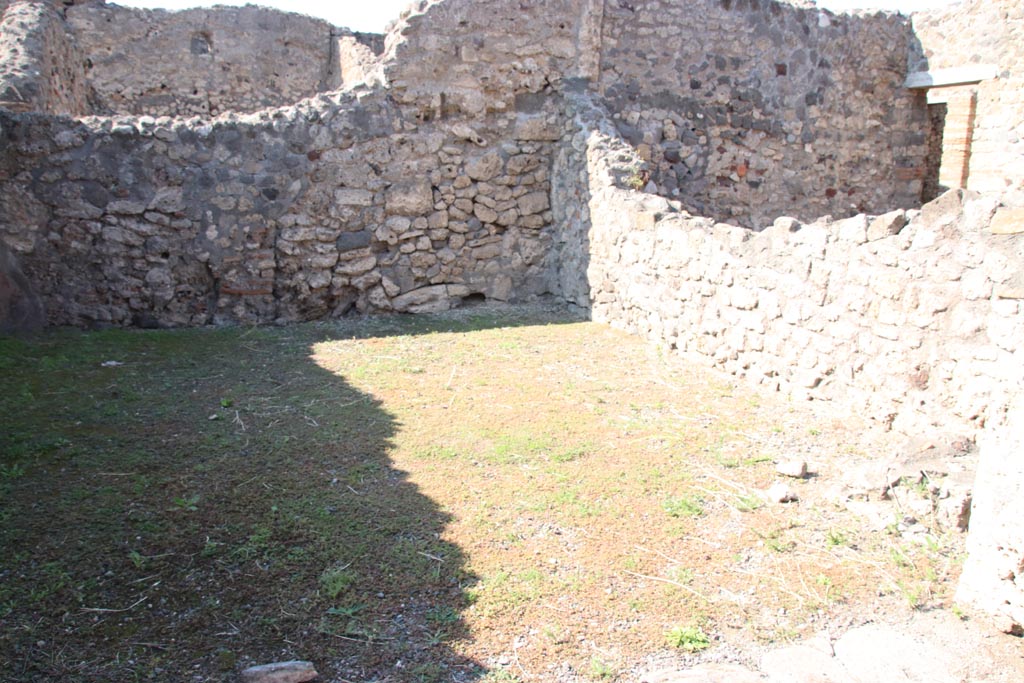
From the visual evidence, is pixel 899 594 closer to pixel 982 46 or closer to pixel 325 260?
pixel 325 260

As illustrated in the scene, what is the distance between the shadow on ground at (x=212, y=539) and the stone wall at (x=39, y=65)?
3.46 meters

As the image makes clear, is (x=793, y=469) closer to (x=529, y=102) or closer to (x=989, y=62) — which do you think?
(x=529, y=102)

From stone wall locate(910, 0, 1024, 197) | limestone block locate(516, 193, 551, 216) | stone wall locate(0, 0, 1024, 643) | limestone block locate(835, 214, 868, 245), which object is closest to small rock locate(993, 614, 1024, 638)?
stone wall locate(0, 0, 1024, 643)

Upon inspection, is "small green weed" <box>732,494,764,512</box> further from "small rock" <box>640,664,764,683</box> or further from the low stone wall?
"small rock" <box>640,664,764,683</box>

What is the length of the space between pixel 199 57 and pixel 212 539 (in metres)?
11.2

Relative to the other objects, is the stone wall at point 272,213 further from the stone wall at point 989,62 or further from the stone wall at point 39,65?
the stone wall at point 989,62

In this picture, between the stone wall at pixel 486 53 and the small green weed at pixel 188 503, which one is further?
the stone wall at pixel 486 53

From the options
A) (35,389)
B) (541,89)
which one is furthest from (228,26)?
(35,389)

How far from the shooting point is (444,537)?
3.59m

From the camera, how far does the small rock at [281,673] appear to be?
8.54 ft

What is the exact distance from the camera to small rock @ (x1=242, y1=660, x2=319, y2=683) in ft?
8.54

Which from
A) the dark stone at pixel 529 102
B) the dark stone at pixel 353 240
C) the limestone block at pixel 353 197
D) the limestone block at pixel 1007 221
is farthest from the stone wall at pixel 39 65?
the limestone block at pixel 1007 221

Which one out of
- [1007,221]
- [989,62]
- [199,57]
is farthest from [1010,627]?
[199,57]

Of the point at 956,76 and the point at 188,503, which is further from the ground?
the point at 956,76
